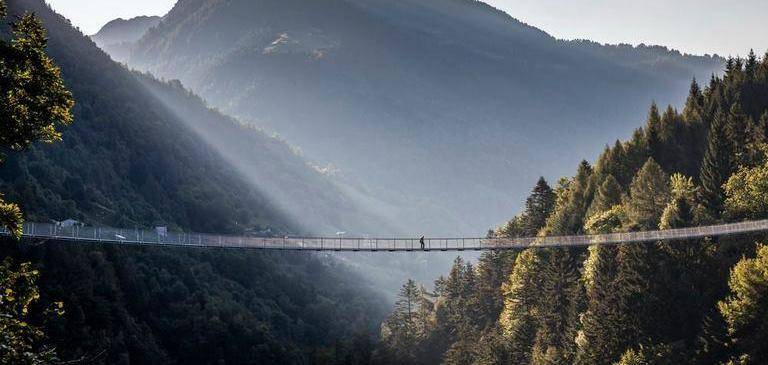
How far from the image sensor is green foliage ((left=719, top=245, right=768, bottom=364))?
75.4m

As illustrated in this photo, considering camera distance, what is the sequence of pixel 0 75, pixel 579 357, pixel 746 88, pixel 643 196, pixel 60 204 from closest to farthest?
pixel 0 75
pixel 579 357
pixel 643 196
pixel 746 88
pixel 60 204

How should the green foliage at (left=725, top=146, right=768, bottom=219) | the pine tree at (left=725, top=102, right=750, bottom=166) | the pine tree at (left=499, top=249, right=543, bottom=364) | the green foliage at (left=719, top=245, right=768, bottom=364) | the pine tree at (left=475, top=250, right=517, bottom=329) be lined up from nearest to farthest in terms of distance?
1. the green foliage at (left=719, top=245, right=768, bottom=364)
2. the green foliage at (left=725, top=146, right=768, bottom=219)
3. the pine tree at (left=725, top=102, right=750, bottom=166)
4. the pine tree at (left=499, top=249, right=543, bottom=364)
5. the pine tree at (left=475, top=250, right=517, bottom=329)

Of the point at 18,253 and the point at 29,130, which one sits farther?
the point at 18,253

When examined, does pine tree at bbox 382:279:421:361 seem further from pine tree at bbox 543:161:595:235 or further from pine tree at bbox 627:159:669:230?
pine tree at bbox 627:159:669:230

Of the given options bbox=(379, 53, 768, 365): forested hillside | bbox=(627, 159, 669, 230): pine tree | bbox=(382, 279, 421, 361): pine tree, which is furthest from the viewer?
bbox=(382, 279, 421, 361): pine tree

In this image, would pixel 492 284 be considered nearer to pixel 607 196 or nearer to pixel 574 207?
pixel 574 207

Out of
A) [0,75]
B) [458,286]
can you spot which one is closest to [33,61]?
[0,75]

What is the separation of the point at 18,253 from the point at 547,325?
72890mm

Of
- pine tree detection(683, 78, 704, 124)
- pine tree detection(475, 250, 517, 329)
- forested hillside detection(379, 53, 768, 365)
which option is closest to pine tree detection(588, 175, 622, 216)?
forested hillside detection(379, 53, 768, 365)

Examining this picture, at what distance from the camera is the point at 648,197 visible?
102 m

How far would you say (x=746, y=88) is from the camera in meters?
118

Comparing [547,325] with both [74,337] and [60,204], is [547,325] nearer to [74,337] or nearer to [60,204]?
[74,337]

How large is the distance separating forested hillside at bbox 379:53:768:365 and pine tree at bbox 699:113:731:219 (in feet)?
0.41

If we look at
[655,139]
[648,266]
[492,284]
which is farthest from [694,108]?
[648,266]
